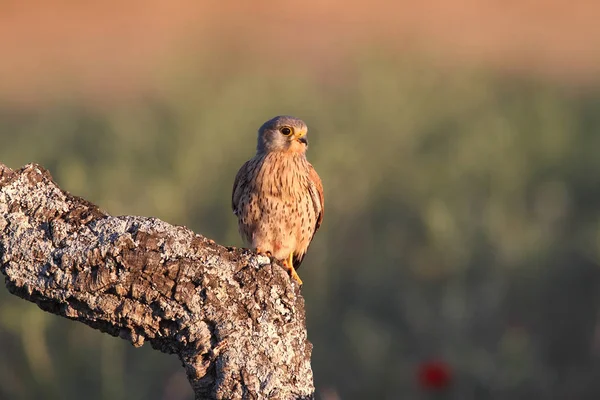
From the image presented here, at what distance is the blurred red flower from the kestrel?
937 mm

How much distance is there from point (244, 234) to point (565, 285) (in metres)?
3.19

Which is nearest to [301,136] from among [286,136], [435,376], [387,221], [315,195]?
[286,136]

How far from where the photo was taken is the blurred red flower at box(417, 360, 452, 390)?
5.31 metres

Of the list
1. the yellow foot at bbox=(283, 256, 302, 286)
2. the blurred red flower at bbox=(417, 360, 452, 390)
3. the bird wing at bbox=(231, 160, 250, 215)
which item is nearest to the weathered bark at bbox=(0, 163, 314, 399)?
the yellow foot at bbox=(283, 256, 302, 286)

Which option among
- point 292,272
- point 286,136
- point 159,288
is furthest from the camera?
point 286,136

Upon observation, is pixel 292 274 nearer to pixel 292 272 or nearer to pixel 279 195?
pixel 292 272

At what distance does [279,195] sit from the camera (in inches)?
193

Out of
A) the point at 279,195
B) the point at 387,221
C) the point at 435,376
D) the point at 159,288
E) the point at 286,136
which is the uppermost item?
the point at 387,221

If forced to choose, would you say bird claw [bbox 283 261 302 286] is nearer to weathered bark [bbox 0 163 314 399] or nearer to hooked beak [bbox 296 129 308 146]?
weathered bark [bbox 0 163 314 399]

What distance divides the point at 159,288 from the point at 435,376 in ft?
9.37

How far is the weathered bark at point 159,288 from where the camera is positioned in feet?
8.93

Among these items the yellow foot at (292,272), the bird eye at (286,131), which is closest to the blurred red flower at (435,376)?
the yellow foot at (292,272)

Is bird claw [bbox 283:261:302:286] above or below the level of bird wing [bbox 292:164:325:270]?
below

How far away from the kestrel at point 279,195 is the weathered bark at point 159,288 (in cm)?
196
